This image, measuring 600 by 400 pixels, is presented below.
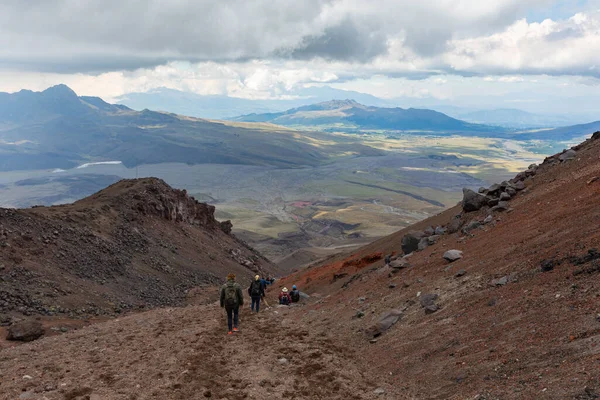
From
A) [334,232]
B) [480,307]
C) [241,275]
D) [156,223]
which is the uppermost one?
[480,307]

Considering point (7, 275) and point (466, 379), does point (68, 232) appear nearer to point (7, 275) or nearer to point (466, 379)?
point (7, 275)

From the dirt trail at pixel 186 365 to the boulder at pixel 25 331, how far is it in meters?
1.42

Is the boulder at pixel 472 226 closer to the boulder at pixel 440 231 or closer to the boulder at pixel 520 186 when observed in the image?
the boulder at pixel 440 231

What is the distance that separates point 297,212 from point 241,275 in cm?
13071

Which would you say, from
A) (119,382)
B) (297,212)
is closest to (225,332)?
(119,382)

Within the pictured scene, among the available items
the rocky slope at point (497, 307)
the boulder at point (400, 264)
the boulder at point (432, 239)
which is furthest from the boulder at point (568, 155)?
the boulder at point (400, 264)

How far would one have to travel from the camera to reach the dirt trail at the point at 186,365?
A: 34.9 ft

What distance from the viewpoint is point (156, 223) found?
44.0 m

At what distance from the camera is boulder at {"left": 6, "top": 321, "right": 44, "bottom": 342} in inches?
690

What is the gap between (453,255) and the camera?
1744 cm

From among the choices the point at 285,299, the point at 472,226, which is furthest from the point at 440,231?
the point at 285,299

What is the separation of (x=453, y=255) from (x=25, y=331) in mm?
16478

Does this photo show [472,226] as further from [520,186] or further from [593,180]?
[593,180]

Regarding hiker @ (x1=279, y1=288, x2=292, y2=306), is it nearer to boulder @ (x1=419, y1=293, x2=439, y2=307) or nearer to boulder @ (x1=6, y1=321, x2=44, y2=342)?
boulder @ (x1=419, y1=293, x2=439, y2=307)
